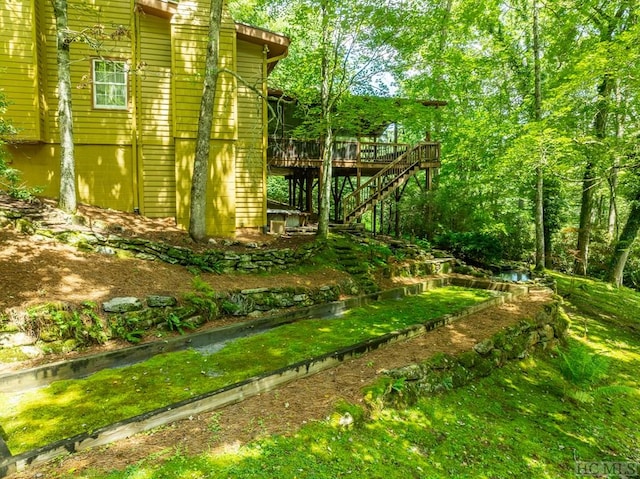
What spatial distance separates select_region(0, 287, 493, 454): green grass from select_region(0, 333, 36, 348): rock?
0.96 m

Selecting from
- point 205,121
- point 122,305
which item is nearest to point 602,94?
point 205,121

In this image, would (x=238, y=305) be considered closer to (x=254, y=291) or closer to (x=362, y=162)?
(x=254, y=291)

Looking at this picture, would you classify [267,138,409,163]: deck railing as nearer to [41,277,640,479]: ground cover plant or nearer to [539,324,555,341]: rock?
[539,324,555,341]: rock

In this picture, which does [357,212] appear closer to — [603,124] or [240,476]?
[603,124]

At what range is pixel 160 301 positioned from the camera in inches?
262

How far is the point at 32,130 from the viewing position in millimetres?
10078

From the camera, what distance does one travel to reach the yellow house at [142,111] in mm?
10664

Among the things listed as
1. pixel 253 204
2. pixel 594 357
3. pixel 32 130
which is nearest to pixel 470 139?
pixel 253 204

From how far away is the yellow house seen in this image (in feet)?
35.0

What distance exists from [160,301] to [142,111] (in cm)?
735

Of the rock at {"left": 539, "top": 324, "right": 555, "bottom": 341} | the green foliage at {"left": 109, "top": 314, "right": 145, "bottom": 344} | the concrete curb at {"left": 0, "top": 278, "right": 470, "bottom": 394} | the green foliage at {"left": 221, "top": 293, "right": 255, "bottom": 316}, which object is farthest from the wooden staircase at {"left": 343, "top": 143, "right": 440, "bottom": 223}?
the green foliage at {"left": 109, "top": 314, "right": 145, "bottom": 344}

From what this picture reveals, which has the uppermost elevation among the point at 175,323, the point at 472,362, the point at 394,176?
the point at 394,176

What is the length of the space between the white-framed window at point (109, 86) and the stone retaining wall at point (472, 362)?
37.0ft

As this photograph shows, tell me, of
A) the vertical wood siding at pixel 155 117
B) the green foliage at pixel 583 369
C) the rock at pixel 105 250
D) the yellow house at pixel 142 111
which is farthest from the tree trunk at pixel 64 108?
the green foliage at pixel 583 369
